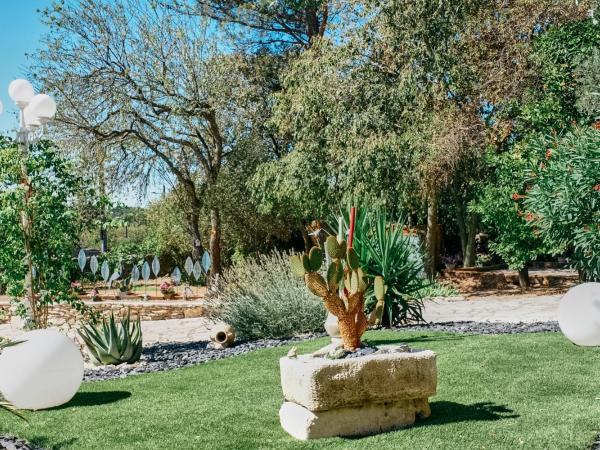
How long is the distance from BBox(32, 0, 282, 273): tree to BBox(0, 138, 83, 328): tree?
10999mm

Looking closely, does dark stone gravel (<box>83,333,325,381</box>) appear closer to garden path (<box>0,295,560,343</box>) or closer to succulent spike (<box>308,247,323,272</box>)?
garden path (<box>0,295,560,343</box>)

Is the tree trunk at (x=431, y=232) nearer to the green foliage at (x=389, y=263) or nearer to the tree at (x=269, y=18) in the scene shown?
the tree at (x=269, y=18)

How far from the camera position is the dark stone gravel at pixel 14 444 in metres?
5.26

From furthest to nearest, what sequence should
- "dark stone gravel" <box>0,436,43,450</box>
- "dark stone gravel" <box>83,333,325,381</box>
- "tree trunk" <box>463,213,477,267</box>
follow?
1. "tree trunk" <box>463,213,477,267</box>
2. "dark stone gravel" <box>83,333,325,381</box>
3. "dark stone gravel" <box>0,436,43,450</box>

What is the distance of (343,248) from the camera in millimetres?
5430

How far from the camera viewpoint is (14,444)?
537 cm

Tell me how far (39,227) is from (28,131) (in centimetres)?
129

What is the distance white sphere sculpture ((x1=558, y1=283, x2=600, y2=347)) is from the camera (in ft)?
24.1

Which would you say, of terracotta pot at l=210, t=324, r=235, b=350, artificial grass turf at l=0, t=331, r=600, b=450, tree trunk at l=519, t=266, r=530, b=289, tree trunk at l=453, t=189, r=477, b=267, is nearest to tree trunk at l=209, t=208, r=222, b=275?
tree trunk at l=453, t=189, r=477, b=267

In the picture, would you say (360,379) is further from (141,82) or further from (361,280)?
(141,82)

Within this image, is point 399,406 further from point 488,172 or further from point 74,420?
point 488,172

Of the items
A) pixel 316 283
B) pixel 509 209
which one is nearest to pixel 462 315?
pixel 509 209

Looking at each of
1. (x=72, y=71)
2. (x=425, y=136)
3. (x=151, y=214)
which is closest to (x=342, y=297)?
(x=425, y=136)

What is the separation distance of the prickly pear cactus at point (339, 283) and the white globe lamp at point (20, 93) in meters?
4.95
